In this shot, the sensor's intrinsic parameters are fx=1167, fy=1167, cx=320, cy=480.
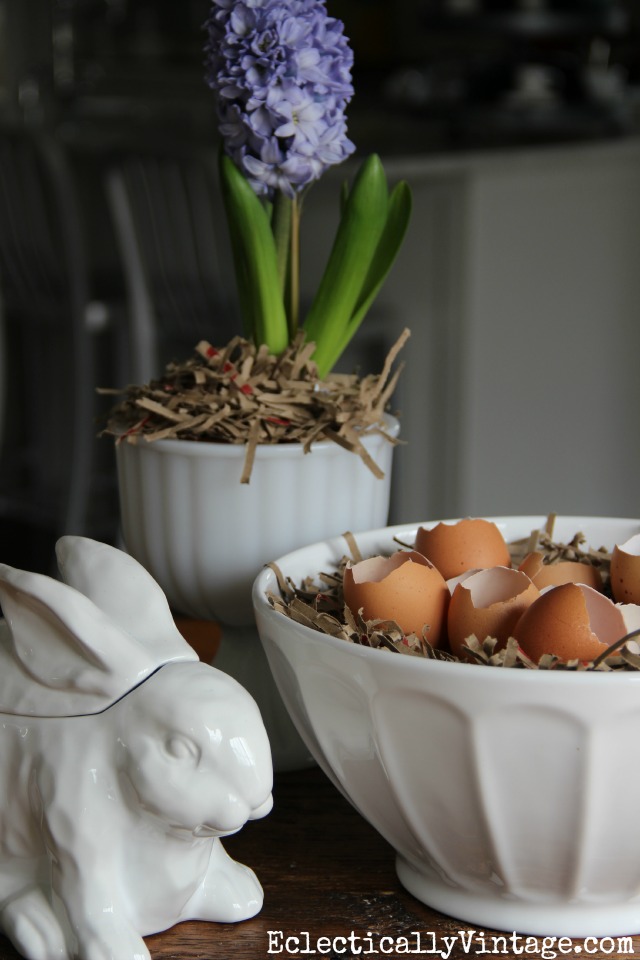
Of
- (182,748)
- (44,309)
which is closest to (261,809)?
(182,748)

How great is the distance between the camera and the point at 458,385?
2441 millimetres

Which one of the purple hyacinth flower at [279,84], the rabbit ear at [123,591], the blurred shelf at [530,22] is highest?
the blurred shelf at [530,22]

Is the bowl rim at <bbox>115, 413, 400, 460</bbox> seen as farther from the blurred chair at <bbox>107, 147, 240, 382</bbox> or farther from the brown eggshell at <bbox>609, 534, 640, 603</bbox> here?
the blurred chair at <bbox>107, 147, 240, 382</bbox>

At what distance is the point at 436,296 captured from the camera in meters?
2.51

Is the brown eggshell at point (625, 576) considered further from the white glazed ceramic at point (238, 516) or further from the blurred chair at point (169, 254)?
the blurred chair at point (169, 254)

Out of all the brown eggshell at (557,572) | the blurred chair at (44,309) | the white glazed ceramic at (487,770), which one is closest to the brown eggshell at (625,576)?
the brown eggshell at (557,572)

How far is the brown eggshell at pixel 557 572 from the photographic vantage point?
541 millimetres

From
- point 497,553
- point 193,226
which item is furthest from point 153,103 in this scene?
point 497,553

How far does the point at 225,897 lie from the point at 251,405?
0.82ft

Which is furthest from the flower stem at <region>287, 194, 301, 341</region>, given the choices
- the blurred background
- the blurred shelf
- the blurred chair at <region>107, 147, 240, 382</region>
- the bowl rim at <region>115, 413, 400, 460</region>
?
the blurred shelf

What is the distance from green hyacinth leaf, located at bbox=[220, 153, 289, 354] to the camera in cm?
64

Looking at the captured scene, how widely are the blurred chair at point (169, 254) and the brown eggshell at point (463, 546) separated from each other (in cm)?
180

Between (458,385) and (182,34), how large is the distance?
2.85m

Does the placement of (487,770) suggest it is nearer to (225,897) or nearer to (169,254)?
(225,897)
